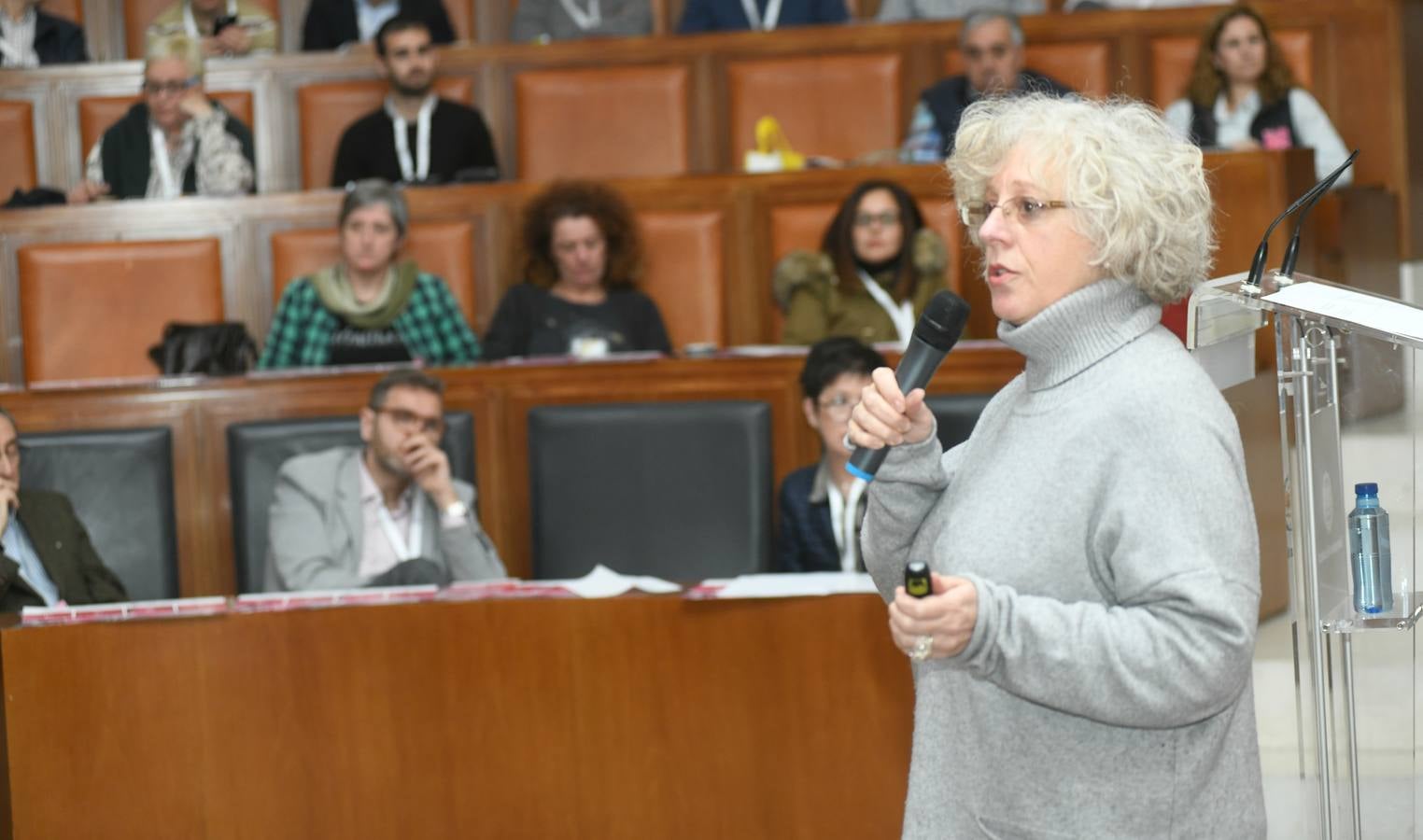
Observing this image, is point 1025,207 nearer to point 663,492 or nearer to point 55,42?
point 663,492

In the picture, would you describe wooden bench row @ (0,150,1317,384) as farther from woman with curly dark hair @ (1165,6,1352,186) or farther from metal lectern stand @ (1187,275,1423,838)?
metal lectern stand @ (1187,275,1423,838)

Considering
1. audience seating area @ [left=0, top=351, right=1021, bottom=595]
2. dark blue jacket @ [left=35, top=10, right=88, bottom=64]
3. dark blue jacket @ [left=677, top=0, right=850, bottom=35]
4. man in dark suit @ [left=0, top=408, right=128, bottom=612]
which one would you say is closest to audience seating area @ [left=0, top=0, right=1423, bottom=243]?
dark blue jacket @ [left=677, top=0, right=850, bottom=35]

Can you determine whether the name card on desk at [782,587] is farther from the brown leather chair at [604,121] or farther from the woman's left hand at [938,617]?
the brown leather chair at [604,121]

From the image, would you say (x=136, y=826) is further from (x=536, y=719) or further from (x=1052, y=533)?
(x=1052, y=533)

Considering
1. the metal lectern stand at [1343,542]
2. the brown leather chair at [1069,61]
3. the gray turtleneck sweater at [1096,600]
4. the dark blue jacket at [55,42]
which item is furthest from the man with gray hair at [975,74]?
the gray turtleneck sweater at [1096,600]

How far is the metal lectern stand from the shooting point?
142 cm

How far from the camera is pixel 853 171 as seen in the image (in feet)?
13.0

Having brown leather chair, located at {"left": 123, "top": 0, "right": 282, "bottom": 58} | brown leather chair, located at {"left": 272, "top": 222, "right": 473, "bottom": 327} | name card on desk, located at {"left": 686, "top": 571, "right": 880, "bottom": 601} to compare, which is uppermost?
brown leather chair, located at {"left": 123, "top": 0, "right": 282, "bottom": 58}

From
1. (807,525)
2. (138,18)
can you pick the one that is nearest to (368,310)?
(807,525)

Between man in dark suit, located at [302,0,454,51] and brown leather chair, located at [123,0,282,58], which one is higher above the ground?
brown leather chair, located at [123,0,282,58]

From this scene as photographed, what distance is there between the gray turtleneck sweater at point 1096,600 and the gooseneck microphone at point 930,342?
5cm

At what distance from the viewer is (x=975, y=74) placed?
4277 millimetres

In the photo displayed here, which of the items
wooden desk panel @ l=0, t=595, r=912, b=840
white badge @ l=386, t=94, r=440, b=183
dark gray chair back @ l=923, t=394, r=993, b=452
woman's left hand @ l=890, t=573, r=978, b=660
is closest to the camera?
woman's left hand @ l=890, t=573, r=978, b=660

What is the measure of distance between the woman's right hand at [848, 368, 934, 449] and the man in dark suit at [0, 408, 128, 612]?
1.76 metres
